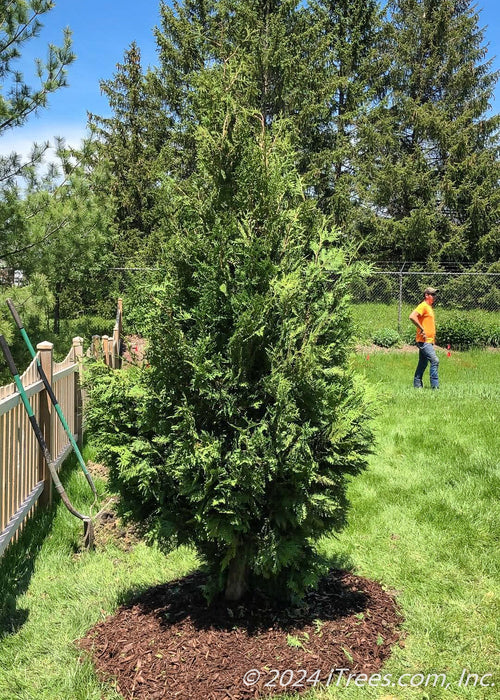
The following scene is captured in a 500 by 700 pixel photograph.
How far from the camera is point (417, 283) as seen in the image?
66.2 ft

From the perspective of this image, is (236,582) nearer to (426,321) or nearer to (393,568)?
(393,568)

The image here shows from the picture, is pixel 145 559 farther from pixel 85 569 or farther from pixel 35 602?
pixel 35 602

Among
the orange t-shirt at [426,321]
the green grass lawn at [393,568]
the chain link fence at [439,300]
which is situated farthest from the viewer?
the chain link fence at [439,300]

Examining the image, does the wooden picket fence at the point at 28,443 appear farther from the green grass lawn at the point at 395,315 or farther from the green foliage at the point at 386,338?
the green grass lawn at the point at 395,315

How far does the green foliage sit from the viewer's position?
52.9ft

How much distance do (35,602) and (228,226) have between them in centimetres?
267

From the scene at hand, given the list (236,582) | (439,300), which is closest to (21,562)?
(236,582)

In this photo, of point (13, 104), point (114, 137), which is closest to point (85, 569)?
point (13, 104)

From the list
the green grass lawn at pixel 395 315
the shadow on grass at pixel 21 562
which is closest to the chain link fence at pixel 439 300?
the green grass lawn at pixel 395 315

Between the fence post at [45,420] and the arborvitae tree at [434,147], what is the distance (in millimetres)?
18915

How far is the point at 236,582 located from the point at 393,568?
126 cm

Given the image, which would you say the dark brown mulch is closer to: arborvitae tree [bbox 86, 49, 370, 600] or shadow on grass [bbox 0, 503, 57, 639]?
arborvitae tree [bbox 86, 49, 370, 600]

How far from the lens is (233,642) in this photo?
9.06 ft

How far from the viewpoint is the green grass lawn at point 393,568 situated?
8.96 ft
